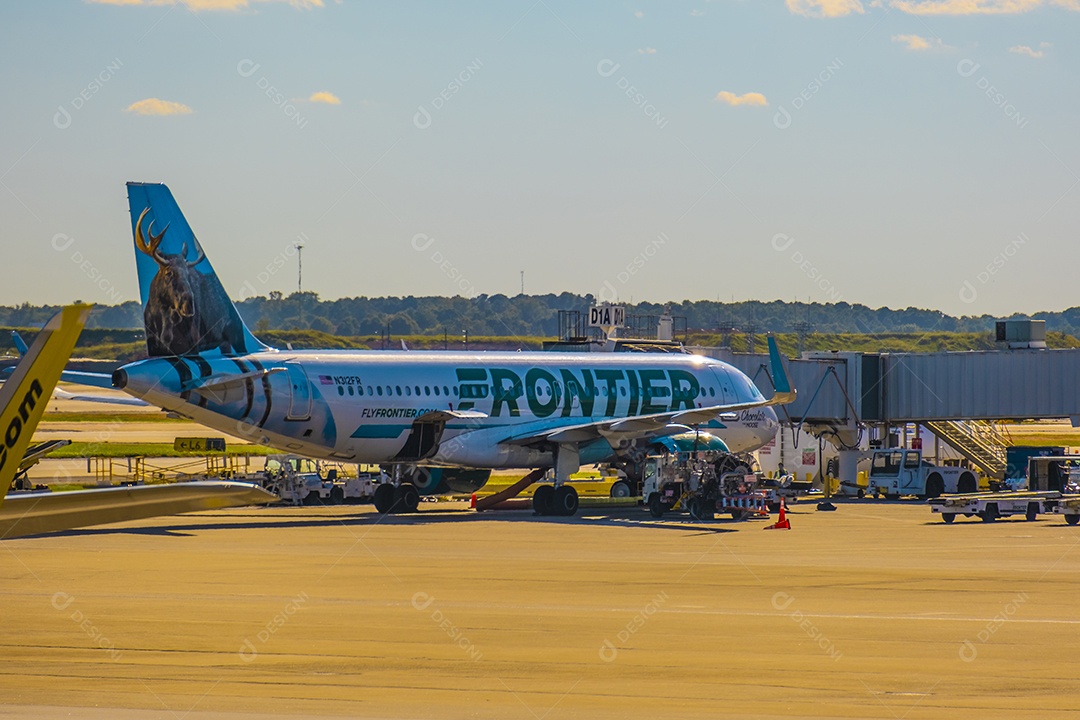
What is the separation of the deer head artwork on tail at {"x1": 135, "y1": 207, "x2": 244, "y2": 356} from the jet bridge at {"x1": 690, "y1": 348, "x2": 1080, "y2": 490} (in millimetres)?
20231

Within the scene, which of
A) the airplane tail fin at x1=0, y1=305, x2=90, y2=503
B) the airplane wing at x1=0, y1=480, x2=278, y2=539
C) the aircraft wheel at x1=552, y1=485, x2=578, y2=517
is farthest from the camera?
the aircraft wheel at x1=552, y1=485, x2=578, y2=517

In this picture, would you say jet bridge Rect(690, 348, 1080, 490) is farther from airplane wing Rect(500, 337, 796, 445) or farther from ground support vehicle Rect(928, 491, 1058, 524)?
airplane wing Rect(500, 337, 796, 445)

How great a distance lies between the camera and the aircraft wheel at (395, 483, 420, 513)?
125ft

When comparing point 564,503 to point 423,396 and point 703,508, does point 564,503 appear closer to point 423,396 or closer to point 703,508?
point 703,508

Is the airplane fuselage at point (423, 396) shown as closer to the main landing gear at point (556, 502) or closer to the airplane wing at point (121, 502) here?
the main landing gear at point (556, 502)

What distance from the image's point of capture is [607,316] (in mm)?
53812

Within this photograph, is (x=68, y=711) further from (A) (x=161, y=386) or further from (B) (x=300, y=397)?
(B) (x=300, y=397)

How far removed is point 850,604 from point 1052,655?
4.16 meters

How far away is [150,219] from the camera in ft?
106

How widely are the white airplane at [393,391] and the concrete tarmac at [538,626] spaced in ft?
14.9

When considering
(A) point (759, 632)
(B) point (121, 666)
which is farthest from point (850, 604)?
(B) point (121, 666)

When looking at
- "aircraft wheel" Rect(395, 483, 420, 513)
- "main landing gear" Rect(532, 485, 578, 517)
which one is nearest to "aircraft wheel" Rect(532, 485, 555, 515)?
"main landing gear" Rect(532, 485, 578, 517)

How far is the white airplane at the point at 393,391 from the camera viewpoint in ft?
106

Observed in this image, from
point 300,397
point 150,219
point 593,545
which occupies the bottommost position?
point 593,545
